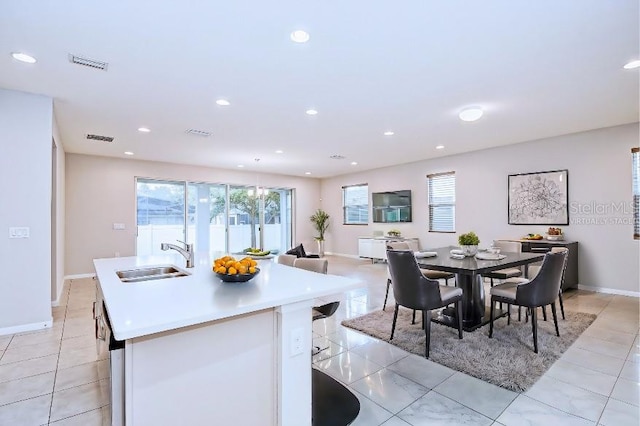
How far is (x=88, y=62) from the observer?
2.80 metres

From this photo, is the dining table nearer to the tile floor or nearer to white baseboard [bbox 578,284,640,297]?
the tile floor

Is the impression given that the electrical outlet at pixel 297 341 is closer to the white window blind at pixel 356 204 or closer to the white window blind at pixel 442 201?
the white window blind at pixel 442 201

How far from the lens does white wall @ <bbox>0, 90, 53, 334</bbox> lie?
337 centimetres

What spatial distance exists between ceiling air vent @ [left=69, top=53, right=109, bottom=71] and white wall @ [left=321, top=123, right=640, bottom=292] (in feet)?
20.6

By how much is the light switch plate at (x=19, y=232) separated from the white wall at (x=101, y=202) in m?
3.50

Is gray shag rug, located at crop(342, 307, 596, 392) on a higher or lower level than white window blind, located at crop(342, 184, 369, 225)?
lower

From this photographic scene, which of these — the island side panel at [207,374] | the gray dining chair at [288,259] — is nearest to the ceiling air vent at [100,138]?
the gray dining chair at [288,259]

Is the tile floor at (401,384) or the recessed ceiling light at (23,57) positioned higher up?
the recessed ceiling light at (23,57)

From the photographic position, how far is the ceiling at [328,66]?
7.08 ft

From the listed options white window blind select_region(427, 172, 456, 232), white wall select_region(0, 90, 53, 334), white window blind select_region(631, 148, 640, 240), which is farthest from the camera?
white window blind select_region(427, 172, 456, 232)

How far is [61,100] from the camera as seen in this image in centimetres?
367

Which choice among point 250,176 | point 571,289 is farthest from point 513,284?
point 250,176

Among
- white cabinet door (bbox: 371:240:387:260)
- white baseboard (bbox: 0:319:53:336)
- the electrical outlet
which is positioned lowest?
white baseboard (bbox: 0:319:53:336)

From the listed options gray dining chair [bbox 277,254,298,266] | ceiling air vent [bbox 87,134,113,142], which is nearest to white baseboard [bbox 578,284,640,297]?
gray dining chair [bbox 277,254,298,266]
